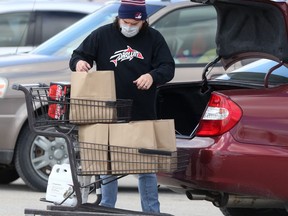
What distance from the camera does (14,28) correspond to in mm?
14422

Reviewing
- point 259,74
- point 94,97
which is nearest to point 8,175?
point 259,74

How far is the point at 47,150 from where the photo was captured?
939 cm

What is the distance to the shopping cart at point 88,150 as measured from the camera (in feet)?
19.5

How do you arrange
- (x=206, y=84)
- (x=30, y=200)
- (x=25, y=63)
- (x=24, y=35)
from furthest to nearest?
(x=24, y=35)
(x=25, y=63)
(x=30, y=200)
(x=206, y=84)

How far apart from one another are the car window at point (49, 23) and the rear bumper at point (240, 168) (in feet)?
26.3

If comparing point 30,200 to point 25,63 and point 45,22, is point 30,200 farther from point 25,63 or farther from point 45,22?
point 45,22

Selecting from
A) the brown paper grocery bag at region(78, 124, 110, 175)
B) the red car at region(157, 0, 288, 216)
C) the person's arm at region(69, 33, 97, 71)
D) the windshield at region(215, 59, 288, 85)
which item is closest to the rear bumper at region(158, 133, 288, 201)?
the red car at region(157, 0, 288, 216)

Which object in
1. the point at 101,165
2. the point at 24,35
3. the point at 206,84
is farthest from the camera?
the point at 24,35

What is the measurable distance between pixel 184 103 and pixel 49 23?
6985 mm

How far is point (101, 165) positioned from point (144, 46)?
39.2 inches

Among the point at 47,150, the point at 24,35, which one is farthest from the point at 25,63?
the point at 24,35

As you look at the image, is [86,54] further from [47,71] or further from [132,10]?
[47,71]

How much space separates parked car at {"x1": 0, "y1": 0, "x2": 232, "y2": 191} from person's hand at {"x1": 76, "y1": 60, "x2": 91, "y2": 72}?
9.54 ft

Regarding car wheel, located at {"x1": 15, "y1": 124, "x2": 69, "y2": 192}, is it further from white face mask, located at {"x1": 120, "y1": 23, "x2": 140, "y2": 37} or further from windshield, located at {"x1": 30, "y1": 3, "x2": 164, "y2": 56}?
white face mask, located at {"x1": 120, "y1": 23, "x2": 140, "y2": 37}
